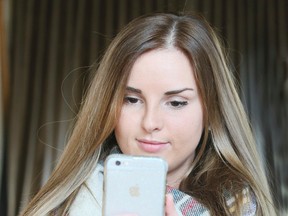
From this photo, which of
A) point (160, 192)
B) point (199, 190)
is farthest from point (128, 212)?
point (199, 190)

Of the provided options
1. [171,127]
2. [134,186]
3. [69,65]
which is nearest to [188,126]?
[171,127]

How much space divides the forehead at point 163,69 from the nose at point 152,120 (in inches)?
1.4

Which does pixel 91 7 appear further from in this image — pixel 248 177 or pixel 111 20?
pixel 248 177

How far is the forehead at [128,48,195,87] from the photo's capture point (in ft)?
2.47

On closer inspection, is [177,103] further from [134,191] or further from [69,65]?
[69,65]

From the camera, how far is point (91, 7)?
2215 mm

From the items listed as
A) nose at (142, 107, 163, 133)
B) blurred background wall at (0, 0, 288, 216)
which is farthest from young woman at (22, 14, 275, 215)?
blurred background wall at (0, 0, 288, 216)

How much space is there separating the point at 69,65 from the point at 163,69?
4.78 ft

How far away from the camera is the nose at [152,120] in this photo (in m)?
0.74

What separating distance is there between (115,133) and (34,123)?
1415 mm

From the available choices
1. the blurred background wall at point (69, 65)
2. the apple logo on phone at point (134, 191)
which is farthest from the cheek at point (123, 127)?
the blurred background wall at point (69, 65)

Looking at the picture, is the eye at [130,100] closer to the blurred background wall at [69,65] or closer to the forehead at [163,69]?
the forehead at [163,69]

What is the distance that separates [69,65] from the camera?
2180 mm

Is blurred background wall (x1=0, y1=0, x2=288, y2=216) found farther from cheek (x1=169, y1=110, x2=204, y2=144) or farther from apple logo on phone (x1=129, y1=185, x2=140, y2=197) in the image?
apple logo on phone (x1=129, y1=185, x2=140, y2=197)
